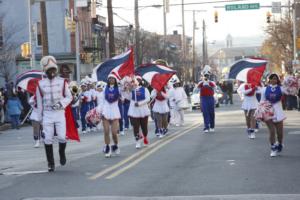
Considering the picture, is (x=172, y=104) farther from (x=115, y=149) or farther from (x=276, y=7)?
(x=276, y=7)

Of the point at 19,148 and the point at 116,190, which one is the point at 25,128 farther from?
the point at 116,190

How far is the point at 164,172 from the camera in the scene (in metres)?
12.4

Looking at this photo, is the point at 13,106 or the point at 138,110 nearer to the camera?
the point at 138,110

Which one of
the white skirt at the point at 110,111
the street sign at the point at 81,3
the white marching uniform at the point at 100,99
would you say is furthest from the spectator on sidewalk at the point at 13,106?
the street sign at the point at 81,3

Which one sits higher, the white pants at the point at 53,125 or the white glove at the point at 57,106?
the white glove at the point at 57,106

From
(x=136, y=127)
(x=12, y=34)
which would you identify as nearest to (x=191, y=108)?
(x=12, y=34)

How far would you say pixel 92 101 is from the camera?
26.0 m

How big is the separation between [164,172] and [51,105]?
101 inches

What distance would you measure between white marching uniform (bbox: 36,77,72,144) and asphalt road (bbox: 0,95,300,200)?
0.78 metres

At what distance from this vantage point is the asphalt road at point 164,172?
1028cm

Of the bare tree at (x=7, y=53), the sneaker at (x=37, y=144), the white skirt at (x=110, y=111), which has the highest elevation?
the bare tree at (x=7, y=53)

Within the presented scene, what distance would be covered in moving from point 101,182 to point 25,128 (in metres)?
18.2

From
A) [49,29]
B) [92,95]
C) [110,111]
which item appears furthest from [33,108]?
[49,29]

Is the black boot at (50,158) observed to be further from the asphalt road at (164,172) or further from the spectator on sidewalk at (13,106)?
the spectator on sidewalk at (13,106)
